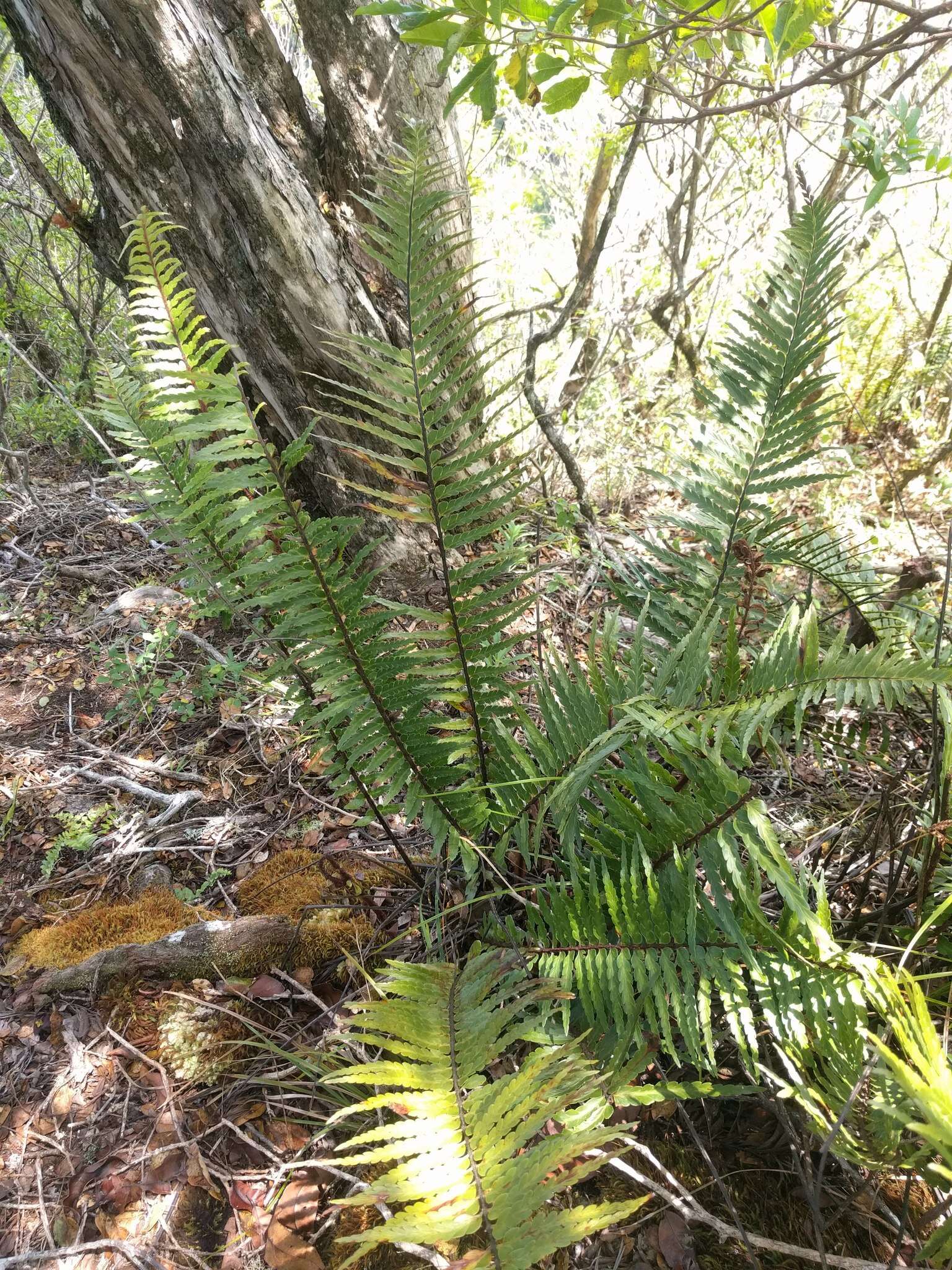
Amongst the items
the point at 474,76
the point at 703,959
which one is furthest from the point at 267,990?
the point at 474,76

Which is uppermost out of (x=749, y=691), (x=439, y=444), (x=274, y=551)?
(x=439, y=444)

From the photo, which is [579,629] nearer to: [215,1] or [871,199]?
[871,199]

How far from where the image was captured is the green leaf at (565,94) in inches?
45.5

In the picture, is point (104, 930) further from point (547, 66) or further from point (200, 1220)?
point (547, 66)

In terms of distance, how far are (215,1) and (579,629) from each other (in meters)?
A: 2.07

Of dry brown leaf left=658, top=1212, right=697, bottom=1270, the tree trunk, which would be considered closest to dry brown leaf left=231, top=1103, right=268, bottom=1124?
dry brown leaf left=658, top=1212, right=697, bottom=1270

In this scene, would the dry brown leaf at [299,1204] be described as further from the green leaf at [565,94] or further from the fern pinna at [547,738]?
the green leaf at [565,94]

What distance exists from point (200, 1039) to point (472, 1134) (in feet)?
2.87

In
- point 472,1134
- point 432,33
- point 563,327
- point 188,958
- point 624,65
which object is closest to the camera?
point 472,1134

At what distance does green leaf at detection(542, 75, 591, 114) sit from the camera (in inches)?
45.5

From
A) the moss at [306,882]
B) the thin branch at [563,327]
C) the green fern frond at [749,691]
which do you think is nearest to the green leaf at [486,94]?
the green fern frond at [749,691]

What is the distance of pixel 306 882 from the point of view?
1.71 meters

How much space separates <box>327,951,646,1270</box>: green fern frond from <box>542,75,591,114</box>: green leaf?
1510mm

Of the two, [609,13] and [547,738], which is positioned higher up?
[609,13]
